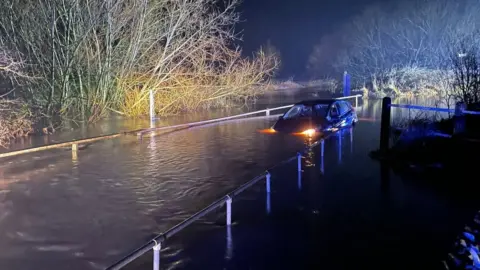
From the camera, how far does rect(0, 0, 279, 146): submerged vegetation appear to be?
54.8 ft

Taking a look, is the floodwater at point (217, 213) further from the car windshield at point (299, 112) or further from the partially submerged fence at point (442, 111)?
the car windshield at point (299, 112)

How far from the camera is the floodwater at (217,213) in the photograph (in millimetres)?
4617

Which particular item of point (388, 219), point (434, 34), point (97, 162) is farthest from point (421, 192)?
point (434, 34)

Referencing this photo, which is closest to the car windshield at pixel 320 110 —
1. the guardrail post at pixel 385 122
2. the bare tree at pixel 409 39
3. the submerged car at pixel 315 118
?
the submerged car at pixel 315 118

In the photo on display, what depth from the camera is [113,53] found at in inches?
765

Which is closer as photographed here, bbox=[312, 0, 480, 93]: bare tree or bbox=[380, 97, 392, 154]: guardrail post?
bbox=[380, 97, 392, 154]: guardrail post

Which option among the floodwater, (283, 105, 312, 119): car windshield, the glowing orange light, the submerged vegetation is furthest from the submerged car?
the submerged vegetation

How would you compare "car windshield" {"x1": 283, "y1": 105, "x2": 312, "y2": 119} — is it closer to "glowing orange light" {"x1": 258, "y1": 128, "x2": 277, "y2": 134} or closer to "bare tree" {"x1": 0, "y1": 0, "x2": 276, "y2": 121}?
"glowing orange light" {"x1": 258, "y1": 128, "x2": 277, "y2": 134}

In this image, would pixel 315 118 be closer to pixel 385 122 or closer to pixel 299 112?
pixel 299 112

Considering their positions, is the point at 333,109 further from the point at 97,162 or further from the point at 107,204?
the point at 107,204

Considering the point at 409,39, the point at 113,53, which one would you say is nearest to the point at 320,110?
the point at 113,53

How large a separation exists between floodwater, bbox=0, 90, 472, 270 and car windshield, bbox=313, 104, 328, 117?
170 inches

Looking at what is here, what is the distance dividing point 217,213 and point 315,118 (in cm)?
934

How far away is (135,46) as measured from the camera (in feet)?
63.6
